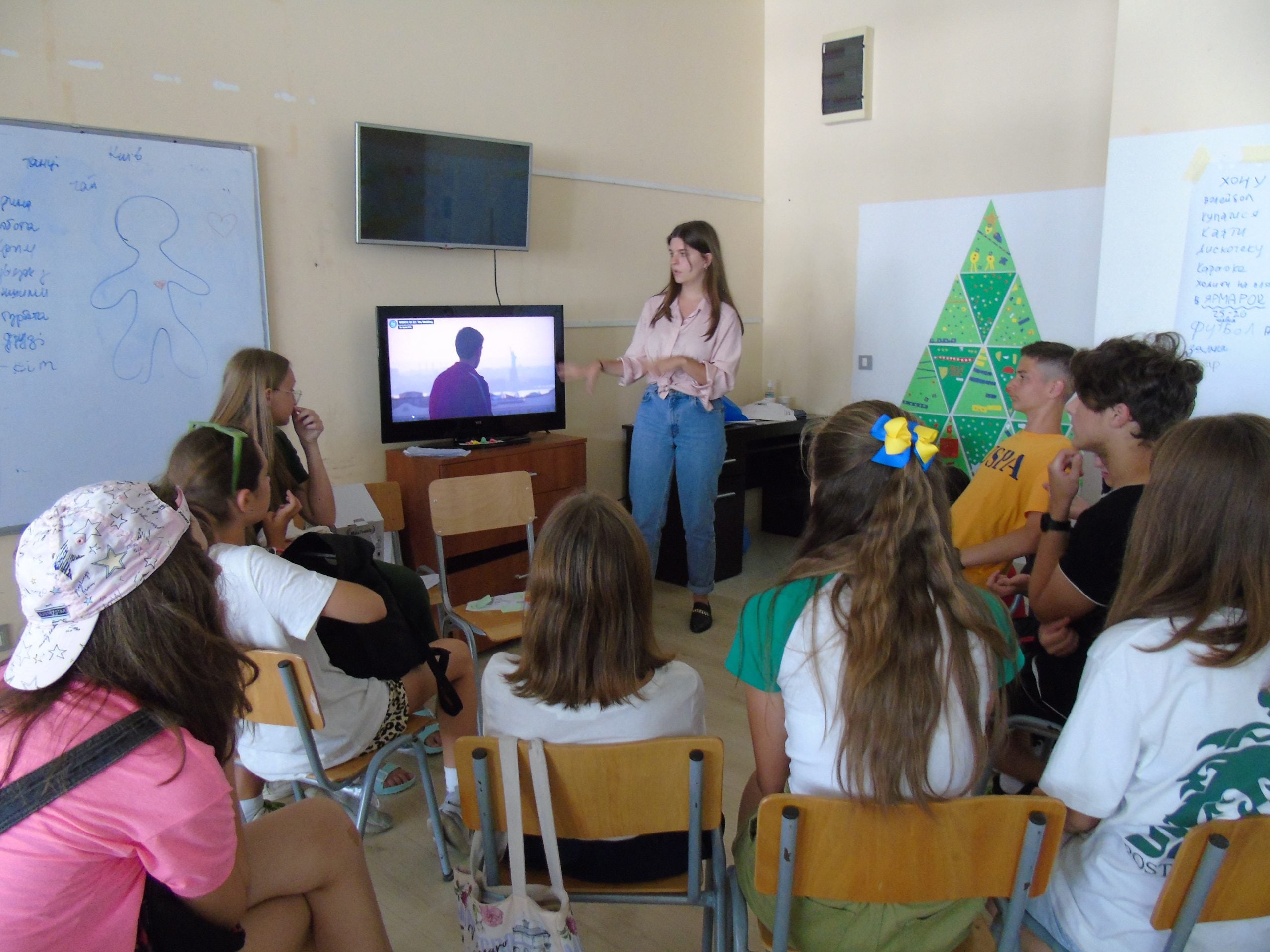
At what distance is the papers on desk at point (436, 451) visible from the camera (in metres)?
3.45

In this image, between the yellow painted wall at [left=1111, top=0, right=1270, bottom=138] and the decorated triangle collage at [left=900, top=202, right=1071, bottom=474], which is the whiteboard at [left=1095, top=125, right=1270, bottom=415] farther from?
the decorated triangle collage at [left=900, top=202, right=1071, bottom=474]

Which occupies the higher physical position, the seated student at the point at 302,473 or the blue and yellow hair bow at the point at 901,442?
the blue and yellow hair bow at the point at 901,442

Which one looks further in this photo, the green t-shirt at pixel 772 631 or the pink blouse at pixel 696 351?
the pink blouse at pixel 696 351

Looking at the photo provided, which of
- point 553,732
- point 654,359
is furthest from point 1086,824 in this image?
point 654,359

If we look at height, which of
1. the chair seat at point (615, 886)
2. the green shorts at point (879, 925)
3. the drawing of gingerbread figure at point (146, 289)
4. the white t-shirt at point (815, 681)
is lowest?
the chair seat at point (615, 886)

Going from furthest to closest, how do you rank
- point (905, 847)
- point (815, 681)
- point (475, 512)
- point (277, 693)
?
point (475, 512) → point (277, 693) → point (815, 681) → point (905, 847)

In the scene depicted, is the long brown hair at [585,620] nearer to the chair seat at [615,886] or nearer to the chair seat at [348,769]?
the chair seat at [615,886]

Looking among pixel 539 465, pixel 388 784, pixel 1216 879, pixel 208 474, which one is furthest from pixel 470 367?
pixel 1216 879

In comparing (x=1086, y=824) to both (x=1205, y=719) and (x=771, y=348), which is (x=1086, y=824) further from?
(x=771, y=348)

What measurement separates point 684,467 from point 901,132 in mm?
2244

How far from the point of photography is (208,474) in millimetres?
1777

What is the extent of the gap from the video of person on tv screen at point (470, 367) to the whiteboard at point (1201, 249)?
7.56 feet

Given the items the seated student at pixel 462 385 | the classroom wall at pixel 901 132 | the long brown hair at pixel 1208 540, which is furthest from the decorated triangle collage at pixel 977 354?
the long brown hair at pixel 1208 540

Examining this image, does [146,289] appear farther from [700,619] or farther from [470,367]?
[700,619]
